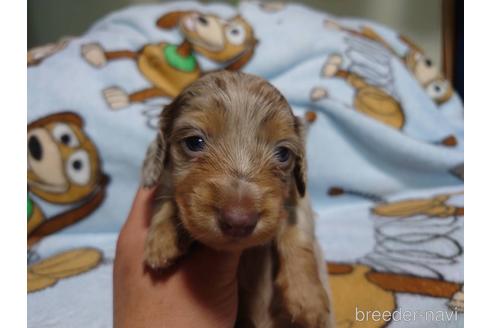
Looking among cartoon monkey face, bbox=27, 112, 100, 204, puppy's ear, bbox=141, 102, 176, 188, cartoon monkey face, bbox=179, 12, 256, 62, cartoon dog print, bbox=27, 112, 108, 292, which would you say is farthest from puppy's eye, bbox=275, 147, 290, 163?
cartoon monkey face, bbox=179, 12, 256, 62

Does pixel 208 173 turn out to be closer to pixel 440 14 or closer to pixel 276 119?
pixel 276 119

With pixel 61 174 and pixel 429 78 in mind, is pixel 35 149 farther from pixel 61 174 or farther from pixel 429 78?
pixel 429 78

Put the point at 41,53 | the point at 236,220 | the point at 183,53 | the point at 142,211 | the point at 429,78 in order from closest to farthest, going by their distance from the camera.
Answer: the point at 236,220 → the point at 142,211 → the point at 41,53 → the point at 183,53 → the point at 429,78

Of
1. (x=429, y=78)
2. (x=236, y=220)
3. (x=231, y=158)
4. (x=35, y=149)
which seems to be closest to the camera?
(x=236, y=220)

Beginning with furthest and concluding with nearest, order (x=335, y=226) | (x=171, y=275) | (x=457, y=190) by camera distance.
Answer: (x=457, y=190)
(x=335, y=226)
(x=171, y=275)

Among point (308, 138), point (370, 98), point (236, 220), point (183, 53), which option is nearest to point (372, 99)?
point (370, 98)

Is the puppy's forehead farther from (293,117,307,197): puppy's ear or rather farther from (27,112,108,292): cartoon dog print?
(27,112,108,292): cartoon dog print
